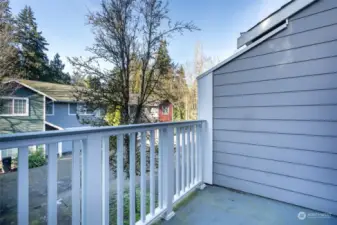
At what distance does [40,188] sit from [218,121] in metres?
4.46

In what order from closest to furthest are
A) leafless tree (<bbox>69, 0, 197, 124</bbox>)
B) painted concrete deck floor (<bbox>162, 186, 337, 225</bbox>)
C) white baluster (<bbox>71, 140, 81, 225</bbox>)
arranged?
white baluster (<bbox>71, 140, 81, 225</bbox>) → painted concrete deck floor (<bbox>162, 186, 337, 225</bbox>) → leafless tree (<bbox>69, 0, 197, 124</bbox>)

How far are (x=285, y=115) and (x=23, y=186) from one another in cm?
237

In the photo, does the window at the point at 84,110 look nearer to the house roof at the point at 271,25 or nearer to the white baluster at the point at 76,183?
the house roof at the point at 271,25

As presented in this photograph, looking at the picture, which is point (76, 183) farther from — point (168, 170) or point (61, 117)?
point (61, 117)

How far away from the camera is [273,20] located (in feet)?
7.61

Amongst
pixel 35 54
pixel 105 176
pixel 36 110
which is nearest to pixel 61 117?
pixel 36 110

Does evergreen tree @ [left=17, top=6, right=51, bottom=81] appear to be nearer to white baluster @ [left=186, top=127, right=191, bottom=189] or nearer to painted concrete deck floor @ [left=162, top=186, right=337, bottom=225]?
white baluster @ [left=186, top=127, right=191, bottom=189]

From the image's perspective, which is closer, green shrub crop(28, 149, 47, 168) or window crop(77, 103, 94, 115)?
green shrub crop(28, 149, 47, 168)

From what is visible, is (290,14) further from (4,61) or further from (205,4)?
(4,61)

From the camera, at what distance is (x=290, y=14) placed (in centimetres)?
211

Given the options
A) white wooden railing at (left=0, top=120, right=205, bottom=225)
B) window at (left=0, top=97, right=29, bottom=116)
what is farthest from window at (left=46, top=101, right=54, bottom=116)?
white wooden railing at (left=0, top=120, right=205, bottom=225)

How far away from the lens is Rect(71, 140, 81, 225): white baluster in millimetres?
1074

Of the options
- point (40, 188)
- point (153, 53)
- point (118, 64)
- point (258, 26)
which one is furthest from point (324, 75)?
point (40, 188)

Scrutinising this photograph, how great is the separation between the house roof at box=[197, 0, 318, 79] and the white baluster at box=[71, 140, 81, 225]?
209cm
